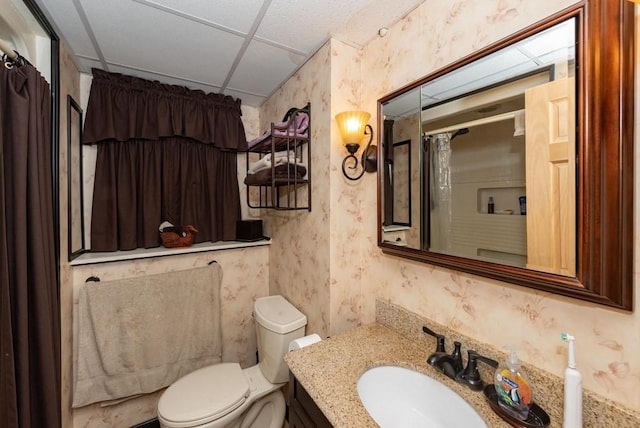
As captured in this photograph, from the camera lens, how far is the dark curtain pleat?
5.16ft

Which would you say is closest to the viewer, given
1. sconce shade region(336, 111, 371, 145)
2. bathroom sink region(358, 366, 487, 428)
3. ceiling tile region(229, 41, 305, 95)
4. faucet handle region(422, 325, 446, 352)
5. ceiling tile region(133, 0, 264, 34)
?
bathroom sink region(358, 366, 487, 428)

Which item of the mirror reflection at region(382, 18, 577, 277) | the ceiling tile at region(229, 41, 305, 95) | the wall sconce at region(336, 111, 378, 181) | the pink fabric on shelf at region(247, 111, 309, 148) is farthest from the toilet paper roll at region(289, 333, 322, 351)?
the ceiling tile at region(229, 41, 305, 95)

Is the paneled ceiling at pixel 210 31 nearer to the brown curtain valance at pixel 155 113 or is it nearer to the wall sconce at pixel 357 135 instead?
the brown curtain valance at pixel 155 113

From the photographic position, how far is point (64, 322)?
1.27 meters

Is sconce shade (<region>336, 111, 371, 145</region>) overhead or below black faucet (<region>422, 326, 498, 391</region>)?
overhead

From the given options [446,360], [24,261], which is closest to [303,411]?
[446,360]

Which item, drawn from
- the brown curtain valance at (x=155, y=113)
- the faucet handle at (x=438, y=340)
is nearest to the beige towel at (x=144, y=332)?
the brown curtain valance at (x=155, y=113)

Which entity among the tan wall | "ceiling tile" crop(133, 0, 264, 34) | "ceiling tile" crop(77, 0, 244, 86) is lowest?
the tan wall

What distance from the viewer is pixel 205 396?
49.3 inches

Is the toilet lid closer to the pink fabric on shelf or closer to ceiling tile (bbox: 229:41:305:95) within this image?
the pink fabric on shelf

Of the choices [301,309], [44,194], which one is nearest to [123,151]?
[44,194]

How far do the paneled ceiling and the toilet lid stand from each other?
5.61 feet

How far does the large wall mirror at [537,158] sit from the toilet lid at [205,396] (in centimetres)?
109

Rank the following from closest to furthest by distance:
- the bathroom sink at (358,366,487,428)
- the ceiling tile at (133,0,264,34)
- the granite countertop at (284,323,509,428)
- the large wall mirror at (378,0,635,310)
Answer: the large wall mirror at (378,0,635,310) → the granite countertop at (284,323,509,428) → the bathroom sink at (358,366,487,428) → the ceiling tile at (133,0,264,34)
